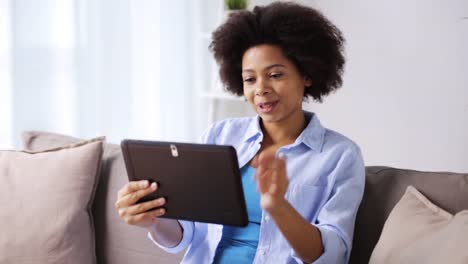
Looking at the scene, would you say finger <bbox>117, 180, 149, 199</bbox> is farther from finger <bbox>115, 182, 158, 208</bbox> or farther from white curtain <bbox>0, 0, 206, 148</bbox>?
white curtain <bbox>0, 0, 206, 148</bbox>

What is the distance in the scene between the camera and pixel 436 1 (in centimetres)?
294

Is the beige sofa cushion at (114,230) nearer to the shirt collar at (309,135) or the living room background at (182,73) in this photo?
the shirt collar at (309,135)

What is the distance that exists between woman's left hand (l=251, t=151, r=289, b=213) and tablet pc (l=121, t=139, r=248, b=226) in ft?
0.28

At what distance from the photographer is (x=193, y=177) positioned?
4.64ft

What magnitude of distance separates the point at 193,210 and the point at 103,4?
170 cm

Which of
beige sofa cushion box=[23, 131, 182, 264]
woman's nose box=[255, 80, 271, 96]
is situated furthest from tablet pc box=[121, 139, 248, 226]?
beige sofa cushion box=[23, 131, 182, 264]

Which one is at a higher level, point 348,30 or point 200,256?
point 348,30

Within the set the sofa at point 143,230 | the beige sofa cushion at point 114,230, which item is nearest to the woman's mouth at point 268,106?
the sofa at point 143,230

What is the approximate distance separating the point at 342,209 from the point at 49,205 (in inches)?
32.3

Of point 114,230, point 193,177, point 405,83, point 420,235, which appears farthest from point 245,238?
point 405,83

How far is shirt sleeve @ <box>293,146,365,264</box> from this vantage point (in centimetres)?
145

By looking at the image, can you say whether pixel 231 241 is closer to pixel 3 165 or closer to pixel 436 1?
pixel 3 165

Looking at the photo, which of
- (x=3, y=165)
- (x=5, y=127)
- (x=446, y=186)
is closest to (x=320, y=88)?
(x=446, y=186)

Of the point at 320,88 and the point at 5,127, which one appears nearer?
the point at 320,88
